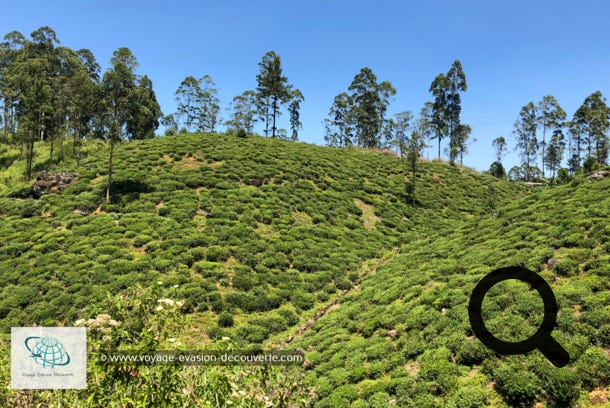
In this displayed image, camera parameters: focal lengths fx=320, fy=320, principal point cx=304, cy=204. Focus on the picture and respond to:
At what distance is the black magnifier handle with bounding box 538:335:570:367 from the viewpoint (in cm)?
816

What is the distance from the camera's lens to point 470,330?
10820 mm

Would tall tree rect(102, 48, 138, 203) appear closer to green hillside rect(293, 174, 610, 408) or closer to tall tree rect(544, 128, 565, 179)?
green hillside rect(293, 174, 610, 408)

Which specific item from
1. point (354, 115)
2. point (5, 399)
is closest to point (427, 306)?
point (5, 399)

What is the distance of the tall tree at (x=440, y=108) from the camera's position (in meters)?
71.9

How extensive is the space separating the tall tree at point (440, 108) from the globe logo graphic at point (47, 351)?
7328 cm

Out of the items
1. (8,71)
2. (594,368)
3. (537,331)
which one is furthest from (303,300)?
(8,71)

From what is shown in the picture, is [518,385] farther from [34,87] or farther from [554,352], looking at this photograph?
[34,87]

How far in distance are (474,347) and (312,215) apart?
879 inches

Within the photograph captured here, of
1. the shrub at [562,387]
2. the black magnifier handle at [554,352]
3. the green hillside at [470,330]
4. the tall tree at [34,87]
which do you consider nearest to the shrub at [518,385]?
the green hillside at [470,330]

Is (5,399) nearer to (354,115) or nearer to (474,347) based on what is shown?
(474,347)

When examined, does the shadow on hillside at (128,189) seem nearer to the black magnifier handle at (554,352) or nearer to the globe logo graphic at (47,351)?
the globe logo graphic at (47,351)

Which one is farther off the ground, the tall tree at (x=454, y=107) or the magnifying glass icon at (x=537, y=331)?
the tall tree at (x=454, y=107)

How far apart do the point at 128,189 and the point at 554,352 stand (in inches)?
1261

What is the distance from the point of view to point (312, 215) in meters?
31.3
